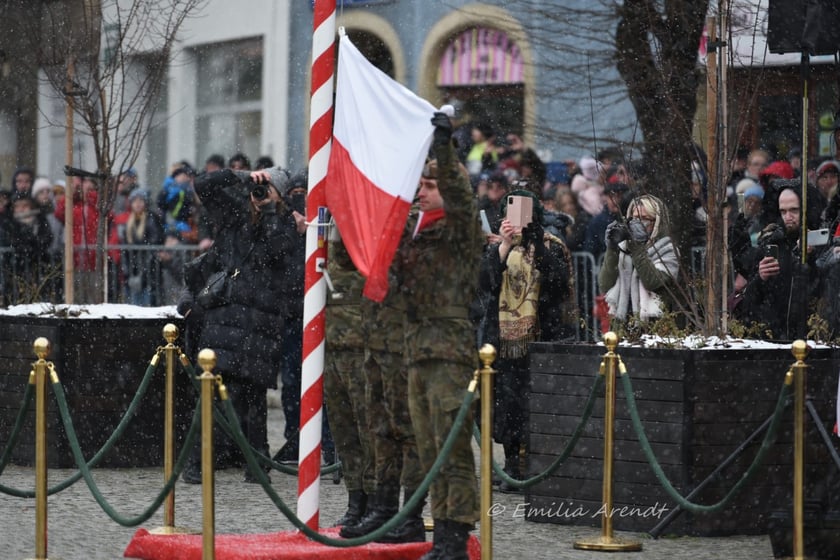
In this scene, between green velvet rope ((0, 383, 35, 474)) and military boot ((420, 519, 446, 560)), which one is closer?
military boot ((420, 519, 446, 560))

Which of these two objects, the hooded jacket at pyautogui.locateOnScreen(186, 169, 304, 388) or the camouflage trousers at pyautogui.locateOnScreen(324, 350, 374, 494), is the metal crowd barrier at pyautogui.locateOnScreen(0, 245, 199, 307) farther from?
the camouflage trousers at pyautogui.locateOnScreen(324, 350, 374, 494)

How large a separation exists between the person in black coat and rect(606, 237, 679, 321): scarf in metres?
2.21

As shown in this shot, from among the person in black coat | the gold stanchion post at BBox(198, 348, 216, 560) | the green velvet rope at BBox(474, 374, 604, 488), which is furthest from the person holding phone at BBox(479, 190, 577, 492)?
the gold stanchion post at BBox(198, 348, 216, 560)

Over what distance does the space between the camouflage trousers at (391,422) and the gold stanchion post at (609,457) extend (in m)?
1.16

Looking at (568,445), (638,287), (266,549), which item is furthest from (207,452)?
(638,287)

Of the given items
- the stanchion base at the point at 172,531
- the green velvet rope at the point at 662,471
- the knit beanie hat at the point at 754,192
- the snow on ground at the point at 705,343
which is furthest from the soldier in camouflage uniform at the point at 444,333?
the knit beanie hat at the point at 754,192

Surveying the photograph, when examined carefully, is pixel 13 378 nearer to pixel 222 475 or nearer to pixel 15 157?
pixel 222 475

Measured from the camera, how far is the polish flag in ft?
29.0

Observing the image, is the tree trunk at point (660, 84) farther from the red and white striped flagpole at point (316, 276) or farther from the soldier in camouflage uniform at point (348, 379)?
the red and white striped flagpole at point (316, 276)

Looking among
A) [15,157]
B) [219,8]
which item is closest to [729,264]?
[219,8]

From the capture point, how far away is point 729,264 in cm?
1275

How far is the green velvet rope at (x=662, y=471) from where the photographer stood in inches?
353

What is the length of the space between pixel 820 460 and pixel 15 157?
25978 mm

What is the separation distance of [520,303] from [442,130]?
12.9ft
